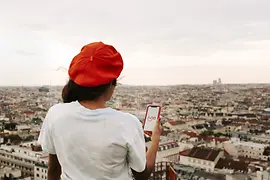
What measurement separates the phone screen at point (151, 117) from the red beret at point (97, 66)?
15cm

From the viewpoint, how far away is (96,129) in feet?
1.89

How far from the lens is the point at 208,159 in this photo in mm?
9312

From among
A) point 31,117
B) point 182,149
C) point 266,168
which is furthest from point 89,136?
point 31,117

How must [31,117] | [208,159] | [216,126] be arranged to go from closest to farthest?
1. [208,159]
2. [216,126]
3. [31,117]

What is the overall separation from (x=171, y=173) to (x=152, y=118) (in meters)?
0.25

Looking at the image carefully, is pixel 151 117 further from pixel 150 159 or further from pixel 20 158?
pixel 20 158

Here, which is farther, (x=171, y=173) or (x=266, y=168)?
(x=266, y=168)

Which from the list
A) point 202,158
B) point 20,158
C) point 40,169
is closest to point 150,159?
point 40,169

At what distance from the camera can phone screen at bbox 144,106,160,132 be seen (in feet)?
2.35

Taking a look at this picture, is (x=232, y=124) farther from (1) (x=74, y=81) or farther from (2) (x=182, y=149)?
(1) (x=74, y=81)

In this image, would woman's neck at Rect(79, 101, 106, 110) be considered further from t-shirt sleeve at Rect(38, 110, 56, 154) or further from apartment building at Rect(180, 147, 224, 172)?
apartment building at Rect(180, 147, 224, 172)

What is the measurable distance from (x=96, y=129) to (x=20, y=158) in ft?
31.8

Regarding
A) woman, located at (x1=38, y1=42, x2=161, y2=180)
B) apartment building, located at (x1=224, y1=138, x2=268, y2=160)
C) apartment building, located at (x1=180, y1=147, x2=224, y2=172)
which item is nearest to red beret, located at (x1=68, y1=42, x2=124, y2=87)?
woman, located at (x1=38, y1=42, x2=161, y2=180)

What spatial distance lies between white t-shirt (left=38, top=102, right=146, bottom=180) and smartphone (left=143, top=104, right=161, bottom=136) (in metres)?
0.13
